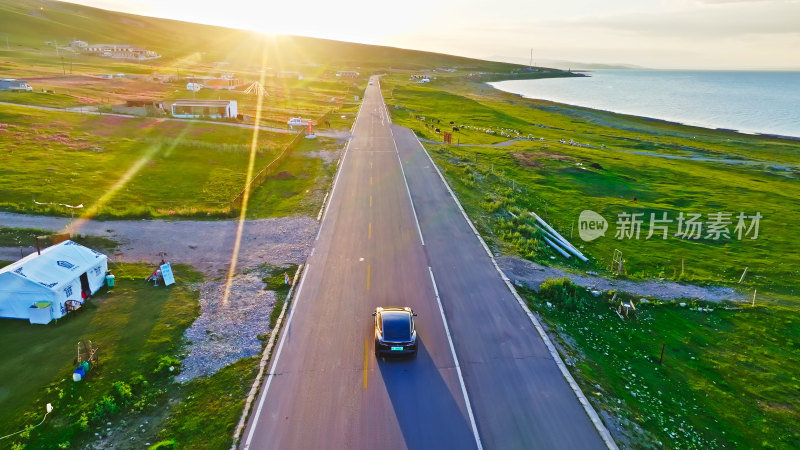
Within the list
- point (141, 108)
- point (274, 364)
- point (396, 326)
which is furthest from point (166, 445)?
point (141, 108)

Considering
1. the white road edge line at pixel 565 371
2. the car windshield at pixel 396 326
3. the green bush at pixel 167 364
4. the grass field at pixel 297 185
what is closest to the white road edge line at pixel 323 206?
the grass field at pixel 297 185

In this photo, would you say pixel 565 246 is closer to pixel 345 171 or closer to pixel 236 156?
pixel 345 171

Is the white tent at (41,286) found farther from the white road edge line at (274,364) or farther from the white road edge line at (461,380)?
the white road edge line at (461,380)

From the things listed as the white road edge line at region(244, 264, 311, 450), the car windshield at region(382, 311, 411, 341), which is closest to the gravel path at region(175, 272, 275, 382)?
the white road edge line at region(244, 264, 311, 450)

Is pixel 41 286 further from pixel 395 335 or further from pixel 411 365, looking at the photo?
pixel 411 365

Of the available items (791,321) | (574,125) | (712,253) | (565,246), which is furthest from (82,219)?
(574,125)

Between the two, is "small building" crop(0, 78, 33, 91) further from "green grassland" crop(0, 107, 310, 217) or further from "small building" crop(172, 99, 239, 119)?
"small building" crop(172, 99, 239, 119)

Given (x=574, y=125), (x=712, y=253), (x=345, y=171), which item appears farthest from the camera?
(x=574, y=125)
